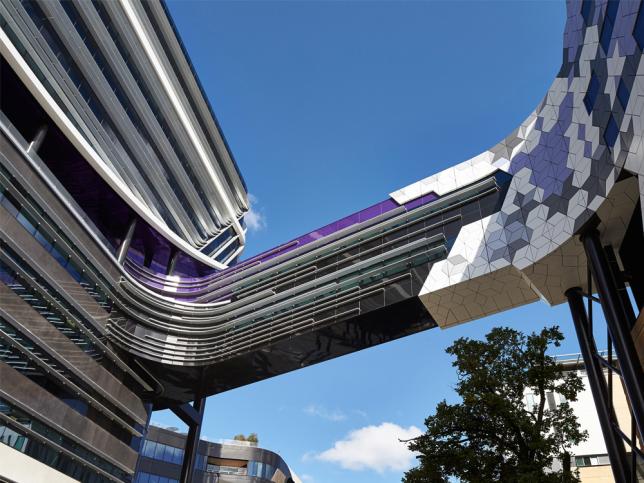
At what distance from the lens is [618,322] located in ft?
52.9

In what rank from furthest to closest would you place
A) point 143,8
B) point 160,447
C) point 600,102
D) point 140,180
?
1. point 160,447
2. point 140,180
3. point 143,8
4. point 600,102

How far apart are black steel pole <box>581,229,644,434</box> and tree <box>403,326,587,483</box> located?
2401mm

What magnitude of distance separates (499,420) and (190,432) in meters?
26.7

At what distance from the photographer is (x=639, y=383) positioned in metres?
14.9

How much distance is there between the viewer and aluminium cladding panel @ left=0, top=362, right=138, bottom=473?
2098cm

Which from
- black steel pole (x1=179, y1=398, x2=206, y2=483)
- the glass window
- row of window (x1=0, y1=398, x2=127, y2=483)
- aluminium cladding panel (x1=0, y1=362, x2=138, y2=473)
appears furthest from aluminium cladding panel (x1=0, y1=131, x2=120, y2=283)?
the glass window

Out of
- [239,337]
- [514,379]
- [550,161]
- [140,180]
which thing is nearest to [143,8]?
[140,180]

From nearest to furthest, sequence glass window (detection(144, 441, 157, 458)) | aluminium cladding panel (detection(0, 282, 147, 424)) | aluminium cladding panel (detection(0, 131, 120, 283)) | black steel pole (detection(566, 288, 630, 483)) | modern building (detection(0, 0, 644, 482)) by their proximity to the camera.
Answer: black steel pole (detection(566, 288, 630, 483))
modern building (detection(0, 0, 644, 482))
aluminium cladding panel (detection(0, 282, 147, 424))
aluminium cladding panel (detection(0, 131, 120, 283))
glass window (detection(144, 441, 157, 458))

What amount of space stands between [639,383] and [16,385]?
21818 millimetres

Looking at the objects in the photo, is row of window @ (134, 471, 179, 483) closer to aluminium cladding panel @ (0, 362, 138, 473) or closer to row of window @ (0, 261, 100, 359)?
aluminium cladding panel @ (0, 362, 138, 473)

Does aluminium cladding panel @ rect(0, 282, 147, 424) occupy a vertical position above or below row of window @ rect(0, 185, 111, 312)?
below

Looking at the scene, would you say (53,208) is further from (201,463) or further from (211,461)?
(211,461)

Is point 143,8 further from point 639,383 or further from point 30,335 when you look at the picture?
point 639,383

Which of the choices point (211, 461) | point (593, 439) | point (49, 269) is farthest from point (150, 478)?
point (593, 439)
